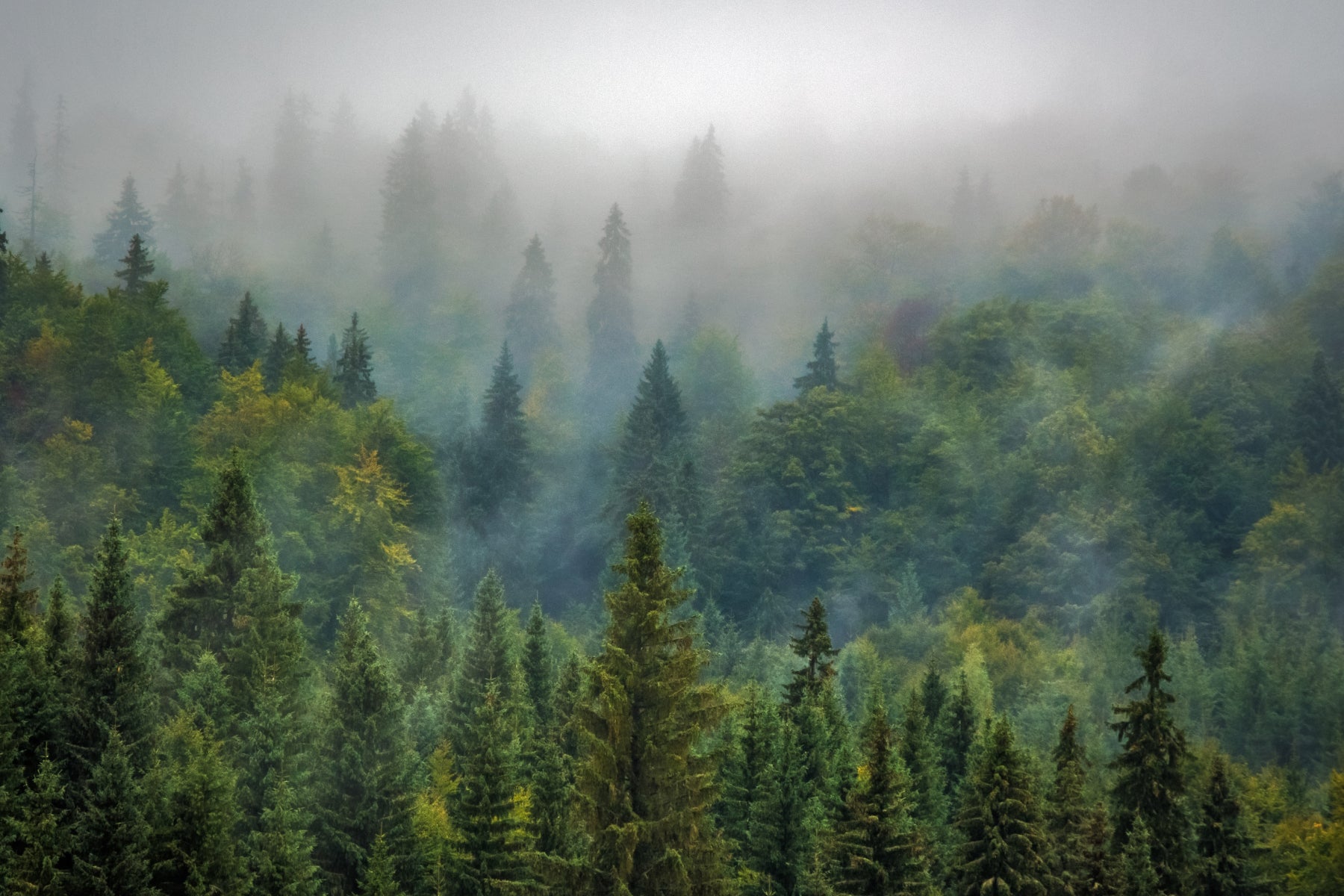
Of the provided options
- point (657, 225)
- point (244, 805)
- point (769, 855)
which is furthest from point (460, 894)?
point (657, 225)

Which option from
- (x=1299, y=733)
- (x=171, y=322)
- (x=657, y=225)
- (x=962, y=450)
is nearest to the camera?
(x=1299, y=733)

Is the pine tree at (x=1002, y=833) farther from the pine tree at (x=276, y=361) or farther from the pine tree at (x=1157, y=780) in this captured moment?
the pine tree at (x=276, y=361)

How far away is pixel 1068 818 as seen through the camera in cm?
5156

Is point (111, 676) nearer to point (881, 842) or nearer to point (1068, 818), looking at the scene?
point (881, 842)

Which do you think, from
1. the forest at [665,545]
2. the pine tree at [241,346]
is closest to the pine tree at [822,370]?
the forest at [665,545]

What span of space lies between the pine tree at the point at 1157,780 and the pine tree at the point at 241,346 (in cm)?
9098

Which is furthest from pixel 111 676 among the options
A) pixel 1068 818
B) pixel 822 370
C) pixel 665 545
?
pixel 822 370

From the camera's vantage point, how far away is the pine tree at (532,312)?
17100 cm

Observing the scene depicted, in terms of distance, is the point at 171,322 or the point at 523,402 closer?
the point at 171,322

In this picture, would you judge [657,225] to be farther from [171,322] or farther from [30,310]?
[30,310]

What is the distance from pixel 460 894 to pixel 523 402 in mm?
115689

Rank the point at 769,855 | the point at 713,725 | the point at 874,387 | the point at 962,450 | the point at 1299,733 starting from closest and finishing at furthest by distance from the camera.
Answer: the point at 713,725, the point at 769,855, the point at 1299,733, the point at 962,450, the point at 874,387

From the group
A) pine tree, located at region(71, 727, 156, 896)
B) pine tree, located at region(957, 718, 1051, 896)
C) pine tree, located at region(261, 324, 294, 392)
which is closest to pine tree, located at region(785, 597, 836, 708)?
pine tree, located at region(957, 718, 1051, 896)

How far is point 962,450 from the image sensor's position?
5344 inches
